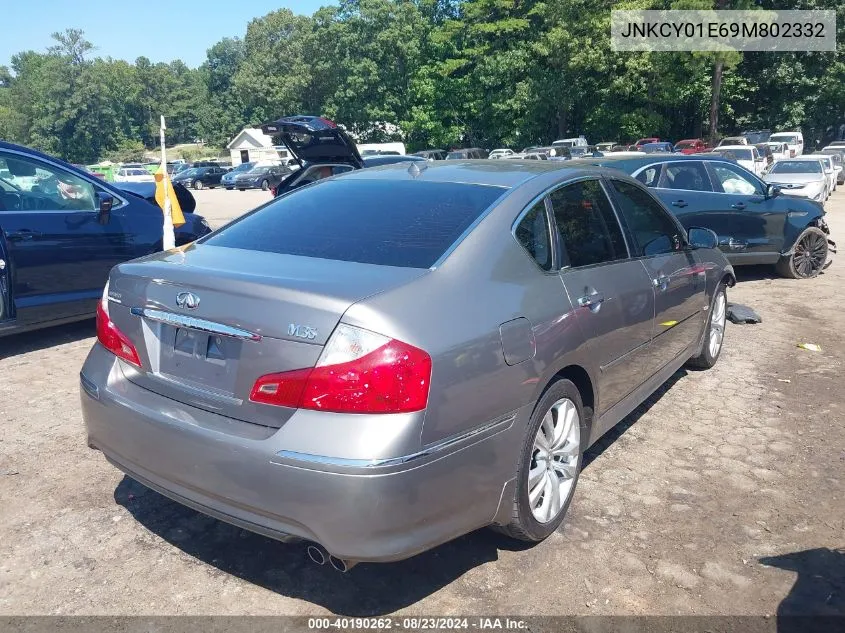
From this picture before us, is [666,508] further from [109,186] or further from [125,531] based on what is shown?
[109,186]

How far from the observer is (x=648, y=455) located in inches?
169

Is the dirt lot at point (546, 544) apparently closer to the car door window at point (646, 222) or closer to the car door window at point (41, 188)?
the car door window at point (646, 222)

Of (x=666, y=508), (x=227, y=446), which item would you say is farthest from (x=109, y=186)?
(x=666, y=508)

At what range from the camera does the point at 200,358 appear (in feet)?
9.12

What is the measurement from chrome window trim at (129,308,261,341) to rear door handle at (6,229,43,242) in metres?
3.44

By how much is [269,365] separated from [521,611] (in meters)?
1.38

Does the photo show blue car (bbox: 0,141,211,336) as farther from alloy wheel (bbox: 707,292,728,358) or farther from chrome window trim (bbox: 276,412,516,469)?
alloy wheel (bbox: 707,292,728,358)

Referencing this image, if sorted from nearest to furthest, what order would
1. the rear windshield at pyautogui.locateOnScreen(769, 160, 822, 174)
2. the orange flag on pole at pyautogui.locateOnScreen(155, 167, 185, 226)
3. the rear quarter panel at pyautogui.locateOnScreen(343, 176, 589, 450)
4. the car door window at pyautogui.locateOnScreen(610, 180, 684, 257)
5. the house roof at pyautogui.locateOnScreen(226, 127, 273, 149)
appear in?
1. the rear quarter panel at pyautogui.locateOnScreen(343, 176, 589, 450)
2. the car door window at pyautogui.locateOnScreen(610, 180, 684, 257)
3. the orange flag on pole at pyautogui.locateOnScreen(155, 167, 185, 226)
4. the rear windshield at pyautogui.locateOnScreen(769, 160, 822, 174)
5. the house roof at pyautogui.locateOnScreen(226, 127, 273, 149)

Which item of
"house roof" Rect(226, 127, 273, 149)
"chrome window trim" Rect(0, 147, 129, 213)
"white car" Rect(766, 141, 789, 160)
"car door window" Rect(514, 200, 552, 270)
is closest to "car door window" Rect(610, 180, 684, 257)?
"car door window" Rect(514, 200, 552, 270)

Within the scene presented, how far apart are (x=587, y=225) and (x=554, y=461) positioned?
1253 millimetres

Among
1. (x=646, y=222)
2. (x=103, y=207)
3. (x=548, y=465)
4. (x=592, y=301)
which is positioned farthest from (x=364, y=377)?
(x=103, y=207)

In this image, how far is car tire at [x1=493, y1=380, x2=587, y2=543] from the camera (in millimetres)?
3021

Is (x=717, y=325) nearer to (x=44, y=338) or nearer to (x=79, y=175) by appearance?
(x=79, y=175)

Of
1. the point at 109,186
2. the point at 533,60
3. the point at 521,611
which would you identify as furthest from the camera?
the point at 533,60
